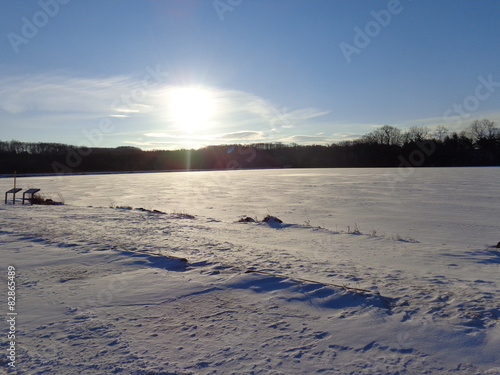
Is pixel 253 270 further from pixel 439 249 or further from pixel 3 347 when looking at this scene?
pixel 439 249

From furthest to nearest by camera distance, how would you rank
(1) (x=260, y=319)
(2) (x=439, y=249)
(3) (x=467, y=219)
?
(3) (x=467, y=219) < (2) (x=439, y=249) < (1) (x=260, y=319)

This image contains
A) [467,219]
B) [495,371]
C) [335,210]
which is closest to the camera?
[495,371]

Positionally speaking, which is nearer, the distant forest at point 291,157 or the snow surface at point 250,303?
the snow surface at point 250,303

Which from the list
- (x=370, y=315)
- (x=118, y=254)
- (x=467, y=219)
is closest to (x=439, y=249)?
(x=370, y=315)

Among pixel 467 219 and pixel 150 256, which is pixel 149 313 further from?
pixel 467 219

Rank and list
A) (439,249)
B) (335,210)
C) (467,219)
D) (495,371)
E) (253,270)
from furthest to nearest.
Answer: (335,210) < (467,219) < (439,249) < (253,270) < (495,371)

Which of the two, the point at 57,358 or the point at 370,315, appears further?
the point at 370,315

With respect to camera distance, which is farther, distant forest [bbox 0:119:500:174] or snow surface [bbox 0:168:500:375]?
distant forest [bbox 0:119:500:174]

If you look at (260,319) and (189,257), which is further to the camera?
(189,257)

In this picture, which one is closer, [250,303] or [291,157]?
[250,303]

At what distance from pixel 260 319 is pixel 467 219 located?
10.8 m

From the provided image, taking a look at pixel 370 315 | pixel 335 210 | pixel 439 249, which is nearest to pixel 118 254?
pixel 370 315

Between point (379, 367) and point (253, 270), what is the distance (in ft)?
8.87

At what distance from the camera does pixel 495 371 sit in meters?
2.82
